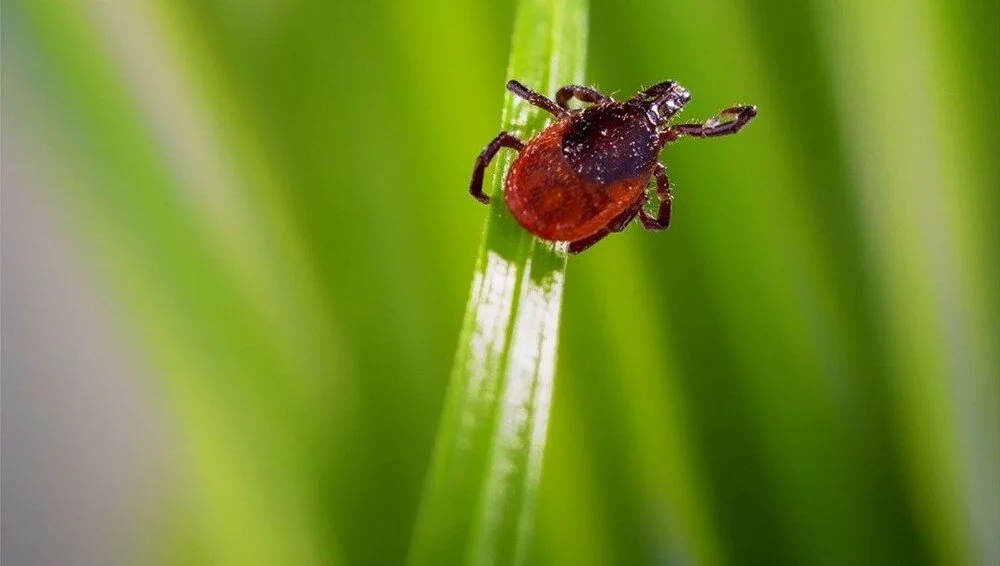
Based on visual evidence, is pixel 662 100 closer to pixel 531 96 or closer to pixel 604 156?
pixel 604 156

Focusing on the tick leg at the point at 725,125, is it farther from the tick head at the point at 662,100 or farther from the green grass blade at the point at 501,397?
the green grass blade at the point at 501,397

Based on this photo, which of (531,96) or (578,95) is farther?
(578,95)

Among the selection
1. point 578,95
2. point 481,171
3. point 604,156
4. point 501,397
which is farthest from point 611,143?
point 501,397

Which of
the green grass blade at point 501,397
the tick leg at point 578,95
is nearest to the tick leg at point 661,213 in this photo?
the tick leg at point 578,95

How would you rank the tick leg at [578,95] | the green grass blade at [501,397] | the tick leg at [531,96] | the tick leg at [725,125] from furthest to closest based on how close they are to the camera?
the tick leg at [725,125], the tick leg at [578,95], the tick leg at [531,96], the green grass blade at [501,397]

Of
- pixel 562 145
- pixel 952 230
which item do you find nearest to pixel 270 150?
pixel 562 145

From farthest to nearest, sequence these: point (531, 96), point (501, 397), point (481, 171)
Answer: point (481, 171), point (531, 96), point (501, 397)

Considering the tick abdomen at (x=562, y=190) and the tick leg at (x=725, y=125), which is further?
the tick leg at (x=725, y=125)
